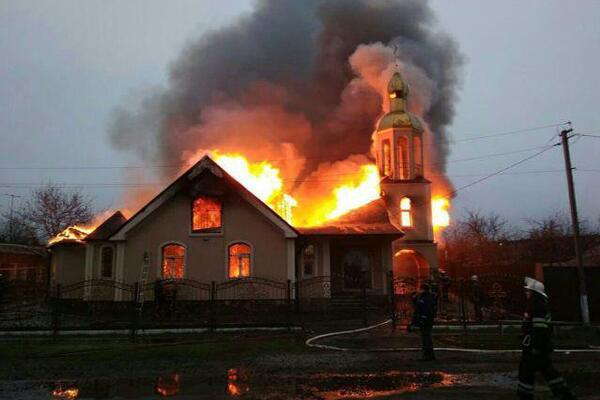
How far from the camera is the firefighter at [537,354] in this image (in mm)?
7383

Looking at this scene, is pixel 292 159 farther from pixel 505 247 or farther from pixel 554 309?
pixel 554 309

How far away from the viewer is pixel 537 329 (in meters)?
7.60

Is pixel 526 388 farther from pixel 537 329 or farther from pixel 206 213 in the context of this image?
pixel 206 213

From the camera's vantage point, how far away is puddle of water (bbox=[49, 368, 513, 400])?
828 centimetres

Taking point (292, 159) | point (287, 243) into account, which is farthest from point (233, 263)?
point (292, 159)

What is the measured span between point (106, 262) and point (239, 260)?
7199mm

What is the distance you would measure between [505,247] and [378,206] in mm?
23799

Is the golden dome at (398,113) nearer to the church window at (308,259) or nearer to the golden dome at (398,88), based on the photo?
the golden dome at (398,88)

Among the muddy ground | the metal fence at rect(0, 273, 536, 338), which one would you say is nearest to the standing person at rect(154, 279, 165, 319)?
the metal fence at rect(0, 273, 536, 338)

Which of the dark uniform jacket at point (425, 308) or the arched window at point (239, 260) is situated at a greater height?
the arched window at point (239, 260)

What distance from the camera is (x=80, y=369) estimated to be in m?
10.8

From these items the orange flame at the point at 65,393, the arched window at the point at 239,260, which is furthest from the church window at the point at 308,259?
the orange flame at the point at 65,393

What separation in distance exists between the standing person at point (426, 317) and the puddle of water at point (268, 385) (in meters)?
1.50

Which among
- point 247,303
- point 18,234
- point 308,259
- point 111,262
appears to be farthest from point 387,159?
point 18,234
